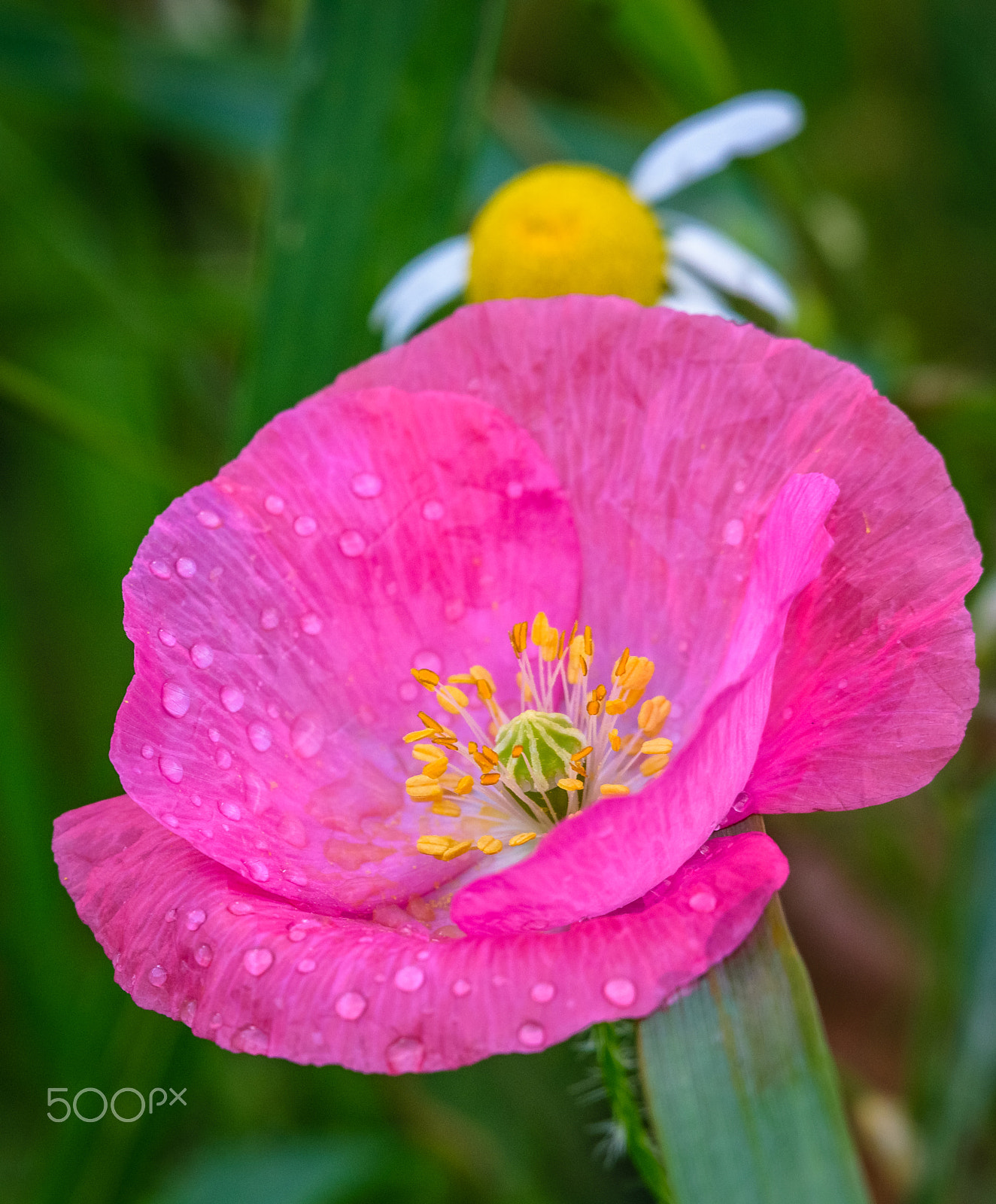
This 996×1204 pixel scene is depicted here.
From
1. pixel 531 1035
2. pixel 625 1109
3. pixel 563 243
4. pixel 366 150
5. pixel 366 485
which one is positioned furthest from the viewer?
pixel 366 150

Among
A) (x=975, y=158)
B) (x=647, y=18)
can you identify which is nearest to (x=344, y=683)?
(x=647, y=18)

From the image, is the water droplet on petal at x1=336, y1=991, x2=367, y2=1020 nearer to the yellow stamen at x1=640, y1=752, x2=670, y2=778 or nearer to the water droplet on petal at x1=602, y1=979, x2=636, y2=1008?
the water droplet on petal at x1=602, y1=979, x2=636, y2=1008

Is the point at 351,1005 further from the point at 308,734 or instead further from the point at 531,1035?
the point at 308,734

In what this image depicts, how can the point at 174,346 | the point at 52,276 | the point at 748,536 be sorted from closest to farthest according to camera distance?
the point at 748,536, the point at 174,346, the point at 52,276

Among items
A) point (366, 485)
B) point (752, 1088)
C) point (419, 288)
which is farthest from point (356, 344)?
point (752, 1088)

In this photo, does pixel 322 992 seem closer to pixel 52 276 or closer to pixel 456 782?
pixel 456 782

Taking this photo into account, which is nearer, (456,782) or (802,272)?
(456,782)

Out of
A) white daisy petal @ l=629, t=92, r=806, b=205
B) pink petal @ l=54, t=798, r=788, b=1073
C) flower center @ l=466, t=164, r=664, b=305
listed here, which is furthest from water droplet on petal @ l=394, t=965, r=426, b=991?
white daisy petal @ l=629, t=92, r=806, b=205
